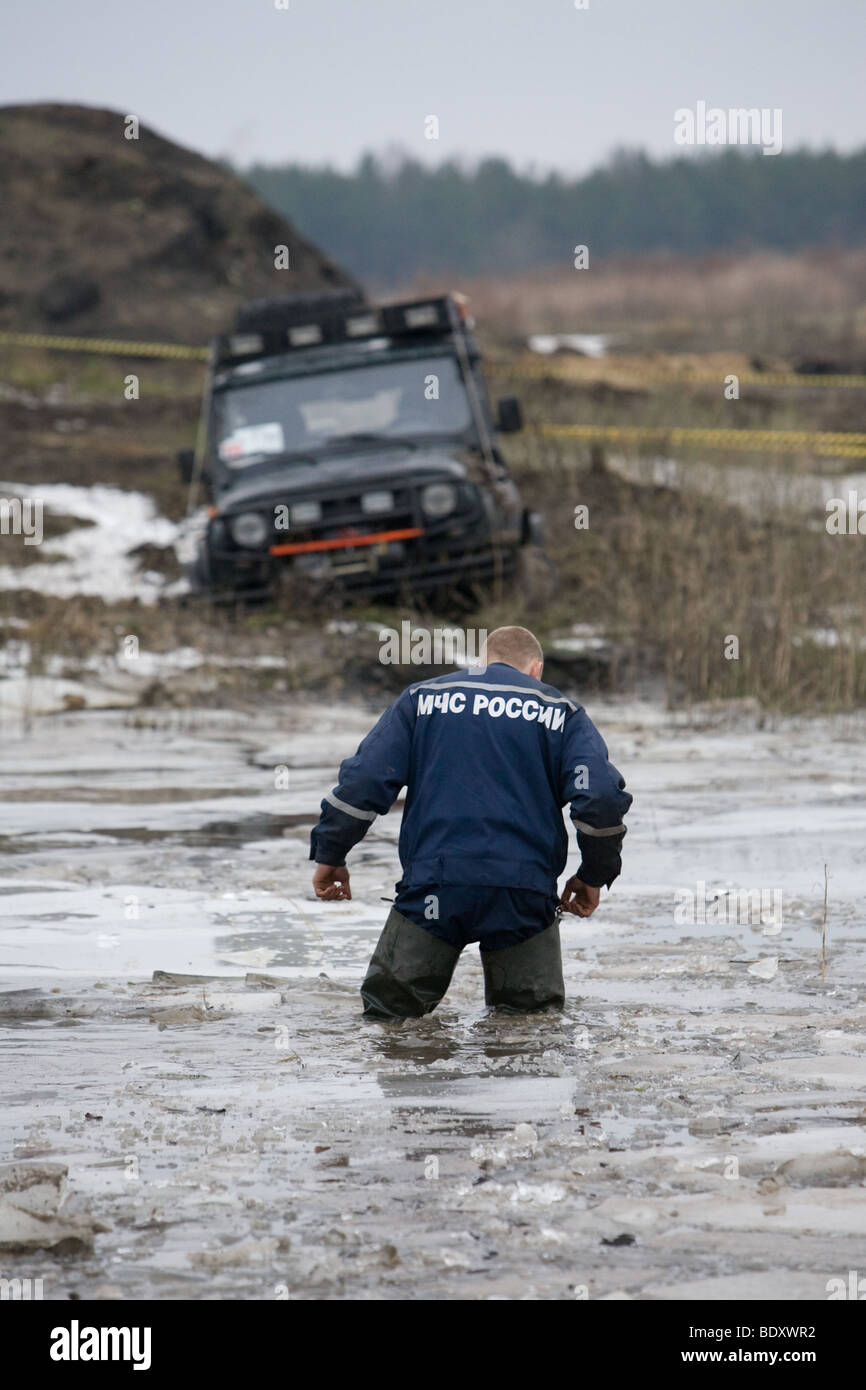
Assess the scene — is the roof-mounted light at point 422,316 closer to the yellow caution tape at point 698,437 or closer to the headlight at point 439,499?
the headlight at point 439,499

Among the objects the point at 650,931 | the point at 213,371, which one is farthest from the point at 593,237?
the point at 650,931

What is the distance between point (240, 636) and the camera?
41.6 feet

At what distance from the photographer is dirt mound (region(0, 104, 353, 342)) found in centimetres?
3472

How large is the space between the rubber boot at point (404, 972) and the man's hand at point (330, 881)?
0.17m

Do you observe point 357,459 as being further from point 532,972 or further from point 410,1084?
point 410,1084

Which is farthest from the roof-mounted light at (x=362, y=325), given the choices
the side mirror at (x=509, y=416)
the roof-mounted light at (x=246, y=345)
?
the side mirror at (x=509, y=416)

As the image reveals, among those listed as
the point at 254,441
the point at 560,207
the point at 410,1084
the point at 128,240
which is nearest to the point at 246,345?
the point at 254,441

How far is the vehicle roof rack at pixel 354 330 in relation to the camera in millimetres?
13195

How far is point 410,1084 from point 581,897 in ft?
2.79

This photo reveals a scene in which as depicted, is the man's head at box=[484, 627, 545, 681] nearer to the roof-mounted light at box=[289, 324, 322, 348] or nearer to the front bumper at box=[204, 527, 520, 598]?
the front bumper at box=[204, 527, 520, 598]

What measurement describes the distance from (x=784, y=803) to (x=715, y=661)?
3572mm

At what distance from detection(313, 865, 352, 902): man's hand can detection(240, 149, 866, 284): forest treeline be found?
93.3 meters
